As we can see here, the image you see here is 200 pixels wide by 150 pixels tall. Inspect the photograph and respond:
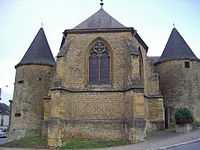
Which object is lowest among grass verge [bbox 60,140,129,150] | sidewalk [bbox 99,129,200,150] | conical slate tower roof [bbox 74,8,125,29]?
grass verge [bbox 60,140,129,150]

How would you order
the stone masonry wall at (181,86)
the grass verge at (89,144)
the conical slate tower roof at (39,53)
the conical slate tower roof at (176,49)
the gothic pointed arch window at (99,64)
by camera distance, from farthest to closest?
the conical slate tower roof at (39,53) < the conical slate tower roof at (176,49) < the stone masonry wall at (181,86) < the gothic pointed arch window at (99,64) < the grass verge at (89,144)

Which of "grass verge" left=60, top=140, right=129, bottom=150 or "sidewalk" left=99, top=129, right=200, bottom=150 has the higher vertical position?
"sidewalk" left=99, top=129, right=200, bottom=150

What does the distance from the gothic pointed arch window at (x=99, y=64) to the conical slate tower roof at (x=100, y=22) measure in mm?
1596

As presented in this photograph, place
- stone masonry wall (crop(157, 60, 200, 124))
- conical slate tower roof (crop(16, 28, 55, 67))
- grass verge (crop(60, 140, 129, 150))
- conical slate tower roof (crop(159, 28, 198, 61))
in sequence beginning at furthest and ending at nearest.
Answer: conical slate tower roof (crop(16, 28, 55, 67)) → conical slate tower roof (crop(159, 28, 198, 61)) → stone masonry wall (crop(157, 60, 200, 124)) → grass verge (crop(60, 140, 129, 150))

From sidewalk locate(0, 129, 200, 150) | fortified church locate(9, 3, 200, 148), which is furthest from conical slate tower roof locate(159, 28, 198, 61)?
sidewalk locate(0, 129, 200, 150)

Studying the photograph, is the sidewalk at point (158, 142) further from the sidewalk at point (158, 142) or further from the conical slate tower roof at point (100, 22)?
the conical slate tower roof at point (100, 22)

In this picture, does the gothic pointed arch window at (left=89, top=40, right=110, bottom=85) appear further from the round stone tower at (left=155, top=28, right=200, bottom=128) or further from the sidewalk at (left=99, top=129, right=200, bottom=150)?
the round stone tower at (left=155, top=28, right=200, bottom=128)

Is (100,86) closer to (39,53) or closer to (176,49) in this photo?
(39,53)

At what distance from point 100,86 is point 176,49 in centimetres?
942

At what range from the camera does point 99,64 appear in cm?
1850

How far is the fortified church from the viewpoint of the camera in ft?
54.4

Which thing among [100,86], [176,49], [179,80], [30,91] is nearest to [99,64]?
[100,86]

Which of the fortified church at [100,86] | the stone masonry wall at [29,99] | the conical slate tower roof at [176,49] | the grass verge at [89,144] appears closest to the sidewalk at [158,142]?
the fortified church at [100,86]

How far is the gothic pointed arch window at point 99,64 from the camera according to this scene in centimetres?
1825
